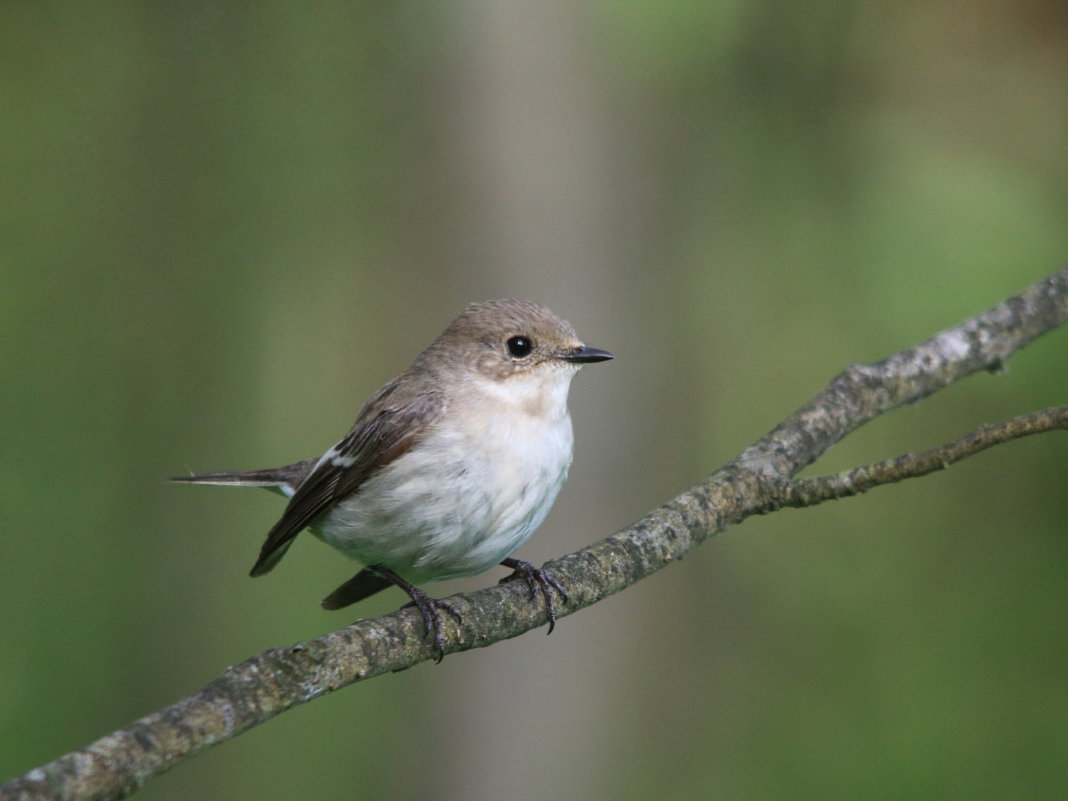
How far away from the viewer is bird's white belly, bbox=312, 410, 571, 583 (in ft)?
11.4

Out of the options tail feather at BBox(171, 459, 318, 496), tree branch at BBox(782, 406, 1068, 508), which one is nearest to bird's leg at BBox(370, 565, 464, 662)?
tree branch at BBox(782, 406, 1068, 508)

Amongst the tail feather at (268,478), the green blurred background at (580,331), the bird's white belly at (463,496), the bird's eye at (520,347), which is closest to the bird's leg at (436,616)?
the bird's white belly at (463,496)

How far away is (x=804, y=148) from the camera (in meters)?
8.44

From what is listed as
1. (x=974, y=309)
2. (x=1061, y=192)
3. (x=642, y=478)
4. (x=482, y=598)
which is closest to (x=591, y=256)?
(x=642, y=478)

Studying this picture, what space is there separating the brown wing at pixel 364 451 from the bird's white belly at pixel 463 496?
7 cm

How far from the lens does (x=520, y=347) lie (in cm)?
390

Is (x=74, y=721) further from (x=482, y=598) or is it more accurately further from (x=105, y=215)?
(x=482, y=598)

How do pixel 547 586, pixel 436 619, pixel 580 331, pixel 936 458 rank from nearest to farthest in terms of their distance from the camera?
pixel 436 619 → pixel 936 458 → pixel 547 586 → pixel 580 331

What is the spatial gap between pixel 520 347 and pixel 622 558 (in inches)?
45.8

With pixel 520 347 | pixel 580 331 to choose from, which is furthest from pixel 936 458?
pixel 580 331

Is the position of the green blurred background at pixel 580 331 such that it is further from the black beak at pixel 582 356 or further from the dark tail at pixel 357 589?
the black beak at pixel 582 356

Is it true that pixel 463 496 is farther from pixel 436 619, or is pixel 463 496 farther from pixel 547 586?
pixel 436 619

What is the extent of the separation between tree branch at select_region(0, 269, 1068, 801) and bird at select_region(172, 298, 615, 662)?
0.31 m

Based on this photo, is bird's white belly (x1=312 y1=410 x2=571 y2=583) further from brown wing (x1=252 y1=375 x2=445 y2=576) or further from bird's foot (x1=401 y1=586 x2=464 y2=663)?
bird's foot (x1=401 y1=586 x2=464 y2=663)
